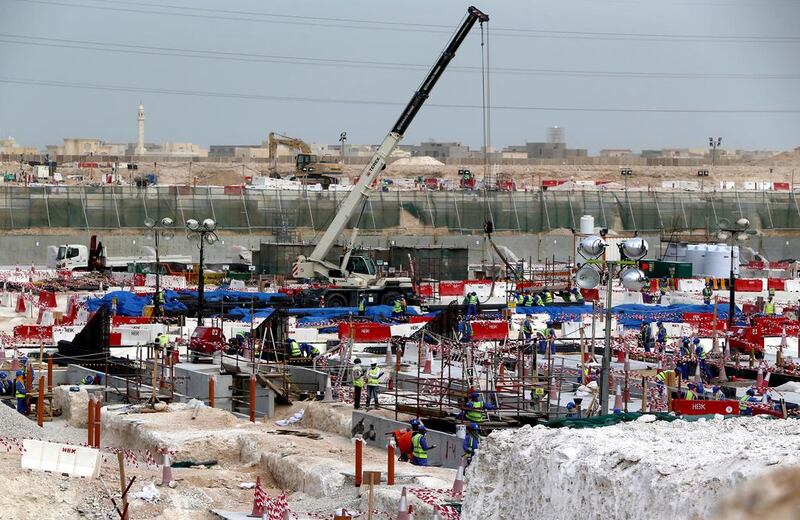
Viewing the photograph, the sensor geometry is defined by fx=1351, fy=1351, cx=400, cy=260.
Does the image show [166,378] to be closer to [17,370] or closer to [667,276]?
[17,370]

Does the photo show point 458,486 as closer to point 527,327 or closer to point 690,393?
point 690,393

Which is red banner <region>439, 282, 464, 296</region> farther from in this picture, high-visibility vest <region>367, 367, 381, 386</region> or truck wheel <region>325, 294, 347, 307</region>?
high-visibility vest <region>367, 367, 381, 386</region>

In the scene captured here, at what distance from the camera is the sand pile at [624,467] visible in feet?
38.5

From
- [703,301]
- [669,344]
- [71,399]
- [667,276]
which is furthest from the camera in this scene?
[667,276]

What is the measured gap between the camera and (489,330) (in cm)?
3744

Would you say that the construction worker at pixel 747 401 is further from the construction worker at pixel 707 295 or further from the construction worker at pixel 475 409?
the construction worker at pixel 707 295

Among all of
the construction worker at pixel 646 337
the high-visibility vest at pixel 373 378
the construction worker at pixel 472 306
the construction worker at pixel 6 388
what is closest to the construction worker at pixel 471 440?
the high-visibility vest at pixel 373 378

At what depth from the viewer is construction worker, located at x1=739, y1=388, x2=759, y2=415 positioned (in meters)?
23.5

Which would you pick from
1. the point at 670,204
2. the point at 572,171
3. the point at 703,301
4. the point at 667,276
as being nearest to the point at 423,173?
the point at 572,171

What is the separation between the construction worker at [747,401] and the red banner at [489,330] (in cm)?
993

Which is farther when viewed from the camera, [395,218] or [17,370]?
[395,218]

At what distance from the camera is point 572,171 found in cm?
16400

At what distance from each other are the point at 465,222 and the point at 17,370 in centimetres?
5414

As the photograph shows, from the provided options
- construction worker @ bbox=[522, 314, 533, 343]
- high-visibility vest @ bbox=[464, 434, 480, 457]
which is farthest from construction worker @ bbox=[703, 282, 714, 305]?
high-visibility vest @ bbox=[464, 434, 480, 457]
